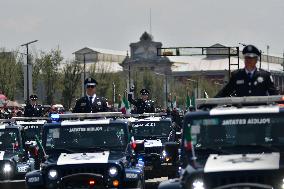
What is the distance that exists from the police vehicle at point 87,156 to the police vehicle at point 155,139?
5704 millimetres

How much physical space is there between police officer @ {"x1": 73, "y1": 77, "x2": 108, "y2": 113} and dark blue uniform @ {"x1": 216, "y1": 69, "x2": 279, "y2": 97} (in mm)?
6958

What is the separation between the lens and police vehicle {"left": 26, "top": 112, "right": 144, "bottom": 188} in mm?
18688

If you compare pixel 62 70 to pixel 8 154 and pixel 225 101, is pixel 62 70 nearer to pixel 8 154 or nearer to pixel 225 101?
pixel 8 154

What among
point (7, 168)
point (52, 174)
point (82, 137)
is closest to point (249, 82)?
point (52, 174)

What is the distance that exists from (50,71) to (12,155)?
62.2 meters

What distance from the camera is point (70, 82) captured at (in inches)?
3588

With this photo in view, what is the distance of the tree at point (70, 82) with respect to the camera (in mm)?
89812

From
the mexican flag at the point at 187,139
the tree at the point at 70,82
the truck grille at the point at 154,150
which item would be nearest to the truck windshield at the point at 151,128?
the truck grille at the point at 154,150

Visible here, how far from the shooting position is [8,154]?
25.1 m

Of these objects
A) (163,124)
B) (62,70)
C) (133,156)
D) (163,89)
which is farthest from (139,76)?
(133,156)

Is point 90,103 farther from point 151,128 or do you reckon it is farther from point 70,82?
point 70,82

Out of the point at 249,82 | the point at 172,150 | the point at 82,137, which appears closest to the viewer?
the point at 172,150

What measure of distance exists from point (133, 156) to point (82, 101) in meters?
3.07

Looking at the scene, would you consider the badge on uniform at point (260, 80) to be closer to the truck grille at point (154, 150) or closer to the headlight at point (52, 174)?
the headlight at point (52, 174)
